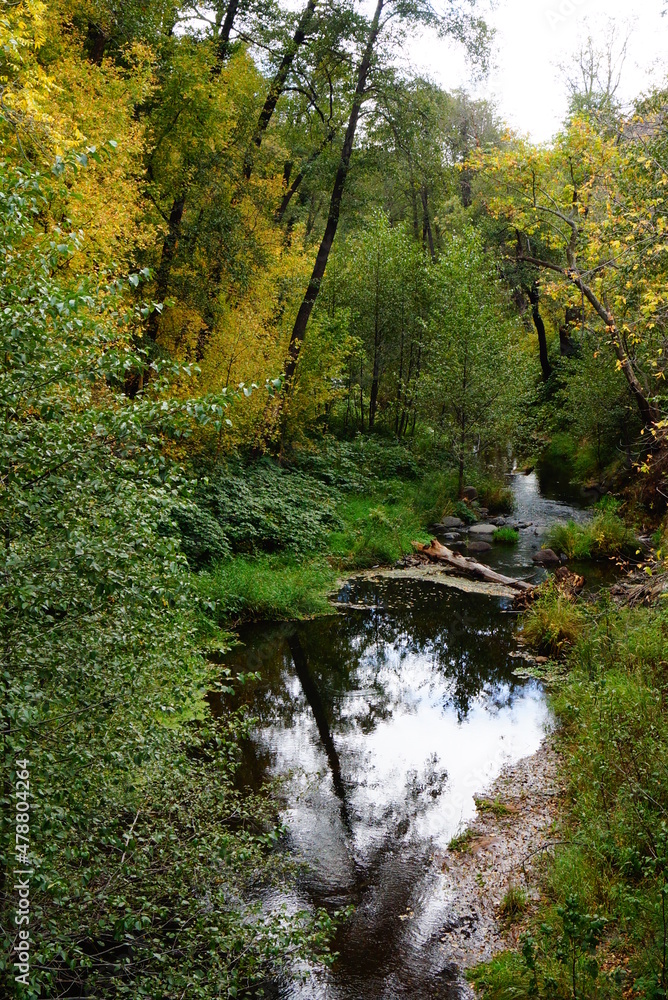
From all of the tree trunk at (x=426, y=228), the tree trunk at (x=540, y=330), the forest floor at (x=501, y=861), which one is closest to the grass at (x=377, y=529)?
the forest floor at (x=501, y=861)

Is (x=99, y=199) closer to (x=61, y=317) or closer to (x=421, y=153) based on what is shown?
(x=61, y=317)

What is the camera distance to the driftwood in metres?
14.4

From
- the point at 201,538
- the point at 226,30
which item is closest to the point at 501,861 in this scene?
the point at 201,538

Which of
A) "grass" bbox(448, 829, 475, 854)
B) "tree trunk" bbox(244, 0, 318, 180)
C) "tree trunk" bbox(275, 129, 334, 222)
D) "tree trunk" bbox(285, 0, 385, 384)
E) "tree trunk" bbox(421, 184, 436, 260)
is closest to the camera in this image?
"grass" bbox(448, 829, 475, 854)

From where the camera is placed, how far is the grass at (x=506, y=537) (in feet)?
58.3

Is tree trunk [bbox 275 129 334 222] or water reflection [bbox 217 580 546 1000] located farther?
tree trunk [bbox 275 129 334 222]

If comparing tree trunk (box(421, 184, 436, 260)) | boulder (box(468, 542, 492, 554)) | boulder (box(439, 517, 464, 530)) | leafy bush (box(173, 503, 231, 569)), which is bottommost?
leafy bush (box(173, 503, 231, 569))

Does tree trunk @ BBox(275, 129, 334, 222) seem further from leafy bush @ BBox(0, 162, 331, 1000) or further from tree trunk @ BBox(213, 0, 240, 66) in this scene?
leafy bush @ BBox(0, 162, 331, 1000)

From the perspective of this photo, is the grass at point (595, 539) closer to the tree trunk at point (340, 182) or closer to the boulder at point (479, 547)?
the boulder at point (479, 547)

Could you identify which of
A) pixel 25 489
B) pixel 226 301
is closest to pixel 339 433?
pixel 226 301

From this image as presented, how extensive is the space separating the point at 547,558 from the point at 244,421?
7.57m

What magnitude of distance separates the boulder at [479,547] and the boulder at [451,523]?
1733 millimetres

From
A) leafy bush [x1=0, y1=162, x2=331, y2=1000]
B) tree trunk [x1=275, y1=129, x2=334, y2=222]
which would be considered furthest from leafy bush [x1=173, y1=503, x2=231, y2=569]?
tree trunk [x1=275, y1=129, x2=334, y2=222]

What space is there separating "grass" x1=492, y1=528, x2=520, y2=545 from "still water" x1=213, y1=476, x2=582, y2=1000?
396 cm
